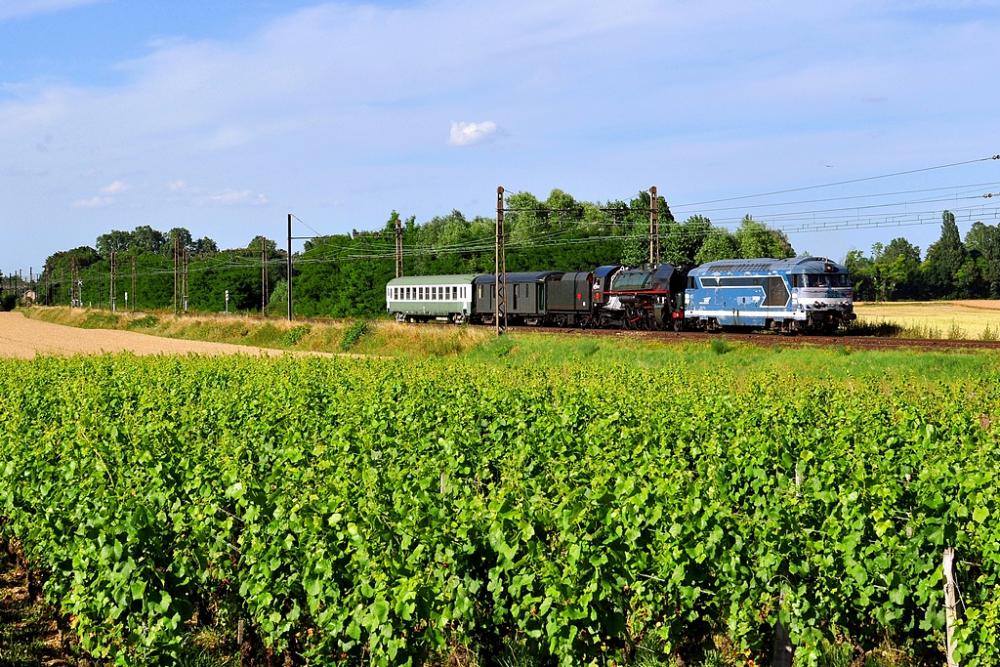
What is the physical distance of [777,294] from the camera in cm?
4091

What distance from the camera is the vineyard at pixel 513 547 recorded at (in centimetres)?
804

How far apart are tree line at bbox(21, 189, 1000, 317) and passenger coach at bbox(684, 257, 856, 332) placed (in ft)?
13.5

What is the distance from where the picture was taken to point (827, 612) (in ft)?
28.7

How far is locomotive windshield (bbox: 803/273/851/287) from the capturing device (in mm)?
40031

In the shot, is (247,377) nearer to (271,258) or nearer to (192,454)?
(192,454)

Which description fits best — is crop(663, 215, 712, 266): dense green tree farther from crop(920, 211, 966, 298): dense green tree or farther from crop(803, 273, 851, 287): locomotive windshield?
crop(920, 211, 966, 298): dense green tree

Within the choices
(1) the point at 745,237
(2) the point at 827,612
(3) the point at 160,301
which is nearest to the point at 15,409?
(2) the point at 827,612

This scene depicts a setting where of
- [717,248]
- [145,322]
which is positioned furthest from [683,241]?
[145,322]

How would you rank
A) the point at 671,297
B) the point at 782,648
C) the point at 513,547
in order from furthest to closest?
the point at 671,297 < the point at 782,648 < the point at 513,547

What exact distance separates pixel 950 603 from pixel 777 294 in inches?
1335

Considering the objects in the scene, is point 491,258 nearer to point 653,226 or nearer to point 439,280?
point 439,280

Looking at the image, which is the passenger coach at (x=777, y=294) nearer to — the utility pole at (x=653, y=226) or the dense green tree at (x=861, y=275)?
the utility pole at (x=653, y=226)

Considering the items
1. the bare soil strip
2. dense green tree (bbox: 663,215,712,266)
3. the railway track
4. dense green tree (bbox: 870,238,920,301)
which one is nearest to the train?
the railway track

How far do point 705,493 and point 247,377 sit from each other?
57.3ft
